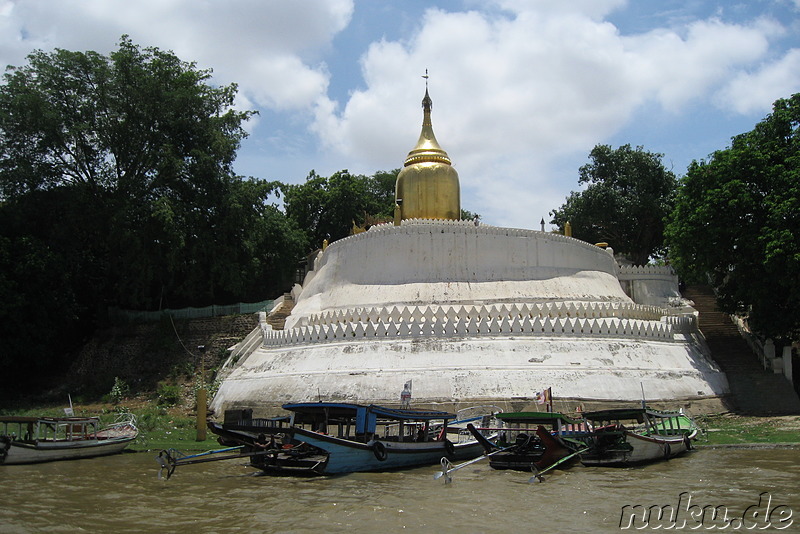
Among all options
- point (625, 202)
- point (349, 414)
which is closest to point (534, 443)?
point (349, 414)

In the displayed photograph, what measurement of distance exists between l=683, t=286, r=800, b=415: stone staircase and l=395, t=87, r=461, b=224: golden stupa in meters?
14.1

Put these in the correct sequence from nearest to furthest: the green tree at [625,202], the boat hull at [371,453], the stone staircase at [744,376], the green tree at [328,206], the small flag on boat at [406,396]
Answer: the boat hull at [371,453], the small flag on boat at [406,396], the stone staircase at [744,376], the green tree at [625,202], the green tree at [328,206]

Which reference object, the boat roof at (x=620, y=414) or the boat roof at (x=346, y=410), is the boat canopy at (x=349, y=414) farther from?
the boat roof at (x=620, y=414)

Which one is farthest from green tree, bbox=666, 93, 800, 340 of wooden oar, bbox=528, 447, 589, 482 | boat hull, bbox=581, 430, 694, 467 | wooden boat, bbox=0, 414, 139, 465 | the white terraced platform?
wooden boat, bbox=0, 414, 139, 465

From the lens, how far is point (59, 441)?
19.9 meters

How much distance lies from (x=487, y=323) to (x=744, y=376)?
9.79 m

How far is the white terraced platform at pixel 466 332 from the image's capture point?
23.7 m

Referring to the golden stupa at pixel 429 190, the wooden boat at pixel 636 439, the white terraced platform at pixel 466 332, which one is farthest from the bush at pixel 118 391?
the wooden boat at pixel 636 439

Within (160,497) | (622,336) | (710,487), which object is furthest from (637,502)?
(622,336)

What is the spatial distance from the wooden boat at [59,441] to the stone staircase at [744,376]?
19743 millimetres

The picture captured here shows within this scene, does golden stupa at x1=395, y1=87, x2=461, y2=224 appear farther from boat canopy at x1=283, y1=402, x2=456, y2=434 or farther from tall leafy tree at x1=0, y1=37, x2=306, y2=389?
boat canopy at x1=283, y1=402, x2=456, y2=434

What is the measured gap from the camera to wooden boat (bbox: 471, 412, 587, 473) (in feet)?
56.0

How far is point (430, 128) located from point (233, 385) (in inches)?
852

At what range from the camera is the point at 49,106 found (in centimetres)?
3494
